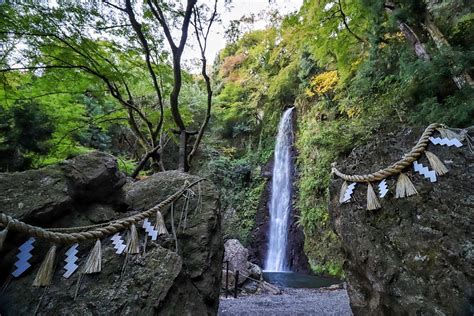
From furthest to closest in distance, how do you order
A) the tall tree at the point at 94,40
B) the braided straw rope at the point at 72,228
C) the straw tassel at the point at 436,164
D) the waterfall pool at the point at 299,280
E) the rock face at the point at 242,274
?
the waterfall pool at the point at 299,280, the rock face at the point at 242,274, the tall tree at the point at 94,40, the straw tassel at the point at 436,164, the braided straw rope at the point at 72,228

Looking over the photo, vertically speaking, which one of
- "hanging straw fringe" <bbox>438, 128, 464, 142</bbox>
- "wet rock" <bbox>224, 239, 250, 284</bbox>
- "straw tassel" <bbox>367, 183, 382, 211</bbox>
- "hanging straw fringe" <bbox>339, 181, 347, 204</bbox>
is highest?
"hanging straw fringe" <bbox>438, 128, 464, 142</bbox>

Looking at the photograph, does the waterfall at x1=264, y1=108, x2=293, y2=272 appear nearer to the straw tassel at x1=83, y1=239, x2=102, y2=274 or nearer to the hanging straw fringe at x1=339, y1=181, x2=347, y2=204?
the hanging straw fringe at x1=339, y1=181, x2=347, y2=204

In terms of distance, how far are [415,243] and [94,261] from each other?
6.40ft

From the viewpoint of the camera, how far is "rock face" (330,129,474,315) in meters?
1.49

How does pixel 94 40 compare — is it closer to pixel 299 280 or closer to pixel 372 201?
pixel 372 201

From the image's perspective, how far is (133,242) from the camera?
1777mm

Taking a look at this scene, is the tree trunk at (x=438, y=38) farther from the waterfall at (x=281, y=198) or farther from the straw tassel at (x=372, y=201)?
the waterfall at (x=281, y=198)

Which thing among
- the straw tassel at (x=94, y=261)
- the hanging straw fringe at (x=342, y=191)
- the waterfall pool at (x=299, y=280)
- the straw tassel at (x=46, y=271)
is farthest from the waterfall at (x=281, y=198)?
the straw tassel at (x=46, y=271)

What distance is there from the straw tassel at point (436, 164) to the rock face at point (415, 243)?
0.05 m

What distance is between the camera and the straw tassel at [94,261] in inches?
62.3

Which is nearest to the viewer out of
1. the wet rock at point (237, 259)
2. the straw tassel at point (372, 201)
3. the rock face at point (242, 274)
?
the straw tassel at point (372, 201)

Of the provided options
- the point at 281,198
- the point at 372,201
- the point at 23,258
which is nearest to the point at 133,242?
the point at 23,258

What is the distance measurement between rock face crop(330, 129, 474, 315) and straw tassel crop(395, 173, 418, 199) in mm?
45

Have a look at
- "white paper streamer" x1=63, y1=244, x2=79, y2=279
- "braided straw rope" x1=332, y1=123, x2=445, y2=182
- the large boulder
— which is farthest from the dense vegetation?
"white paper streamer" x1=63, y1=244, x2=79, y2=279
